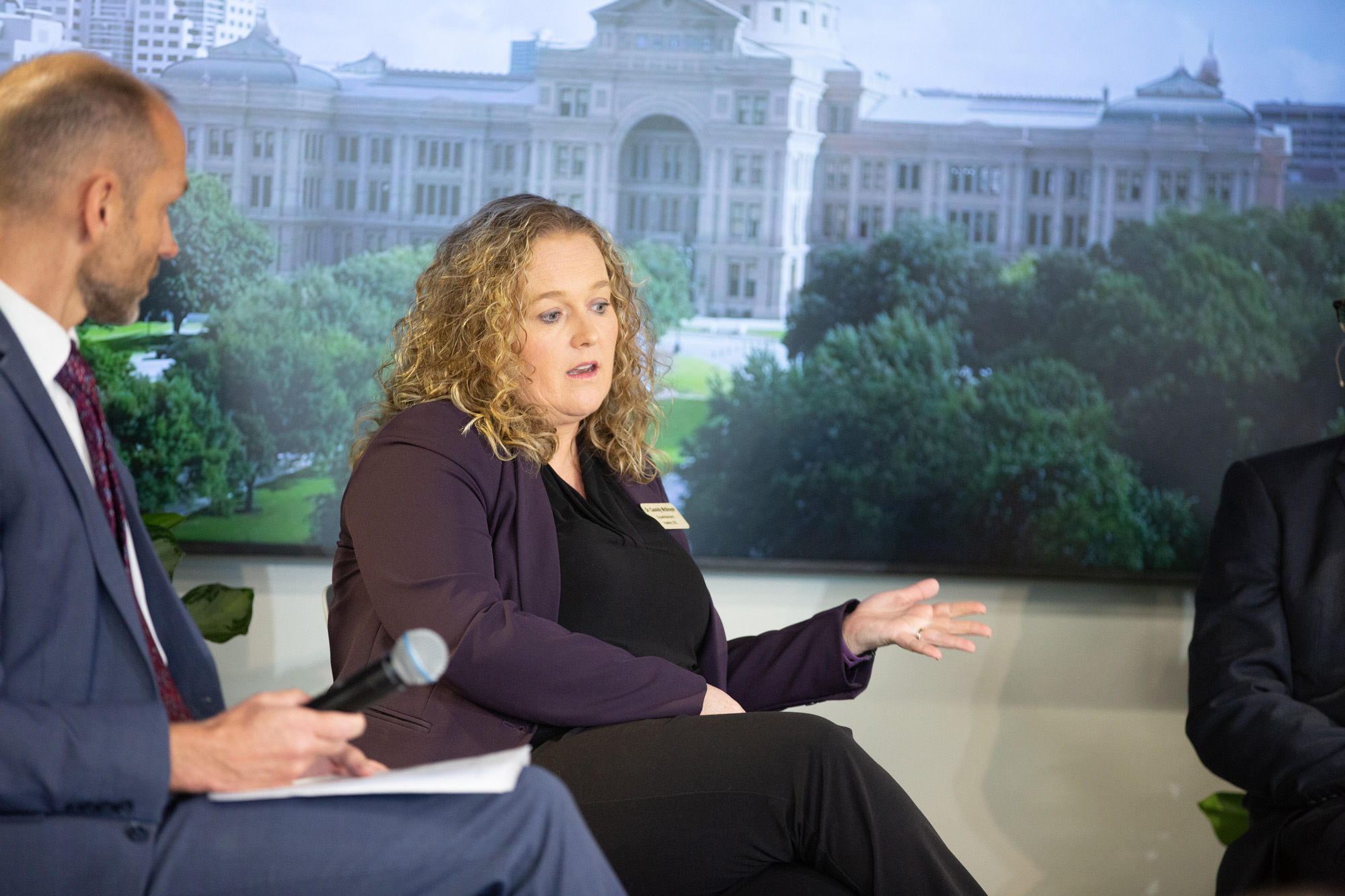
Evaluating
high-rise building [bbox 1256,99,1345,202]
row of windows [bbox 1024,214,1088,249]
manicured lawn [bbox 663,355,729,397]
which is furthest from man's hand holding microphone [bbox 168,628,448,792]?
high-rise building [bbox 1256,99,1345,202]

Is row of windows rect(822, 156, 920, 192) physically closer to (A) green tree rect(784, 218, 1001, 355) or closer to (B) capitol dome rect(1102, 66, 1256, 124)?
(A) green tree rect(784, 218, 1001, 355)

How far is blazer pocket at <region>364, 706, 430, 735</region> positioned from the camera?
5.32ft

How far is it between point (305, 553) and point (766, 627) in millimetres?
1081

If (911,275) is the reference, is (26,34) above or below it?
above

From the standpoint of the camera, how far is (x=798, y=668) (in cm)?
198

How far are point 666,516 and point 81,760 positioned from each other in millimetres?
1113

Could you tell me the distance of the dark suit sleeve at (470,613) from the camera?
1567 millimetres

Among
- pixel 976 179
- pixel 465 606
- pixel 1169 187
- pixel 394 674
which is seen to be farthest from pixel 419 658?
pixel 1169 187

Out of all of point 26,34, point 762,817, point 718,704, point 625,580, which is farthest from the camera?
point 26,34

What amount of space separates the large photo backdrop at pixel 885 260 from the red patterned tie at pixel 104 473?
150cm

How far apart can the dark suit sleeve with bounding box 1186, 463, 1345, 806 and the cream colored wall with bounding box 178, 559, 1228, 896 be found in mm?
698

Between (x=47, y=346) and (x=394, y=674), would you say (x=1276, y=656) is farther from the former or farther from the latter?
(x=47, y=346)

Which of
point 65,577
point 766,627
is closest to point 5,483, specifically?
point 65,577

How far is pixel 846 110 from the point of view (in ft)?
9.30
